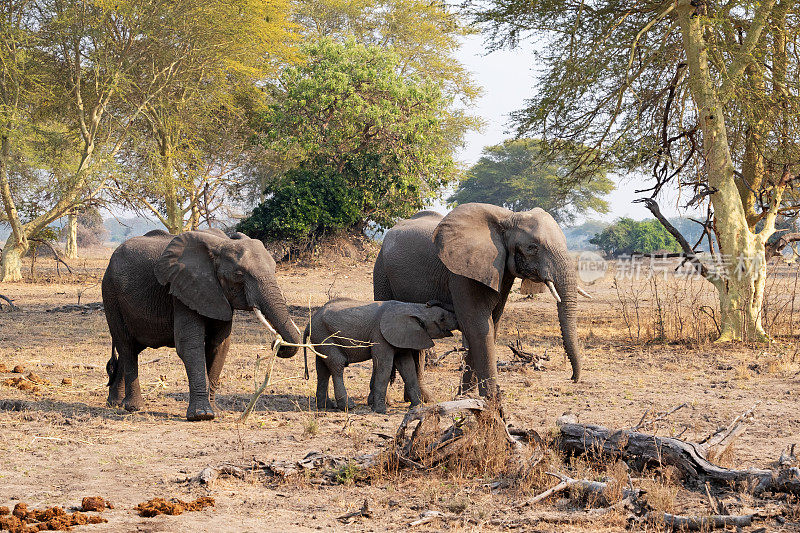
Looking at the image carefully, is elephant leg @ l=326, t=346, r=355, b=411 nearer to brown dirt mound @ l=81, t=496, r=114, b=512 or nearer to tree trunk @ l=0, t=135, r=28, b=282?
brown dirt mound @ l=81, t=496, r=114, b=512

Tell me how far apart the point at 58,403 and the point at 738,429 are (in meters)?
6.53

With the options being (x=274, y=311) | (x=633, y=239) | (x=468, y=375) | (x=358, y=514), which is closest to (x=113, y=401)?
(x=274, y=311)

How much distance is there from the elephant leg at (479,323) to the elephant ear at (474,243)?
280 mm

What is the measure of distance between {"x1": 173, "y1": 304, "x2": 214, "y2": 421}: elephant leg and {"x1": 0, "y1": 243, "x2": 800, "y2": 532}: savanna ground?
14cm

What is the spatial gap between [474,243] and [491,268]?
0.32 meters

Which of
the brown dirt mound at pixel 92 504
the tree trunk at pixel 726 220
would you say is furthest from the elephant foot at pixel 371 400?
the tree trunk at pixel 726 220

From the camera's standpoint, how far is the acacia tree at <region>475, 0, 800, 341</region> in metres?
13.6

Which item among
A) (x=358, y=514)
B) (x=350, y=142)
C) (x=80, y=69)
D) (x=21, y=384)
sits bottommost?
(x=358, y=514)

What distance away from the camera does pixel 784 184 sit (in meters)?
14.2

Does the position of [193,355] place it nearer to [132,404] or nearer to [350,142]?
[132,404]

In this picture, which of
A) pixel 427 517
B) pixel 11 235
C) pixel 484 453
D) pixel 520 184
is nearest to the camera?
pixel 427 517

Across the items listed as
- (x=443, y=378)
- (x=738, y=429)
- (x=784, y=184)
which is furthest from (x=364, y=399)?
(x=784, y=184)

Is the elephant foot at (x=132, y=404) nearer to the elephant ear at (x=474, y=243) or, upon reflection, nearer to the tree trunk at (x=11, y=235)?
the elephant ear at (x=474, y=243)

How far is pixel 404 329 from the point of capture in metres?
8.39
